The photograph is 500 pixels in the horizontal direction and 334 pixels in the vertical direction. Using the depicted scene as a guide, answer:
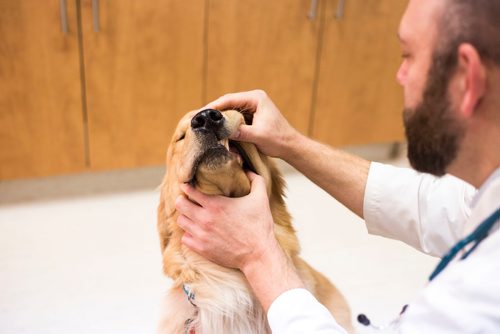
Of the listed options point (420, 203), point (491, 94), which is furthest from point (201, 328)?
point (491, 94)

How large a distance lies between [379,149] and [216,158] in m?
2.92

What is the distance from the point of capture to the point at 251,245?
4.06 feet

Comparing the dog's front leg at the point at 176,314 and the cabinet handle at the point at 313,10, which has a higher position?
the cabinet handle at the point at 313,10

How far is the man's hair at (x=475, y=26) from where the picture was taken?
82 centimetres

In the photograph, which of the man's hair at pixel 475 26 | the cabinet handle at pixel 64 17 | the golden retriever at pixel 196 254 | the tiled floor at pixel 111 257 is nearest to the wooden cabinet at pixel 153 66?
the cabinet handle at pixel 64 17

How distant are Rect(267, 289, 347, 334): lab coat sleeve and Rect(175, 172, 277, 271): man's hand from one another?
147 mm

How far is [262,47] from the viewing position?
3.10m

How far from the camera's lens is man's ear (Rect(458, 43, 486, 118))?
0.84 m

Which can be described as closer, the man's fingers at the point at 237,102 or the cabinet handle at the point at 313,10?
the man's fingers at the point at 237,102

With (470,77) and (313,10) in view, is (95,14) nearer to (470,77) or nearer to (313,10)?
(313,10)

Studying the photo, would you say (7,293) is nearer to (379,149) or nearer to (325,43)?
(325,43)

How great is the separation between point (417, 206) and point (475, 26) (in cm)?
75

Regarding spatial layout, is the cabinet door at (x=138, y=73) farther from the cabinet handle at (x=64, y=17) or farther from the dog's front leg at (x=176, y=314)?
the dog's front leg at (x=176, y=314)

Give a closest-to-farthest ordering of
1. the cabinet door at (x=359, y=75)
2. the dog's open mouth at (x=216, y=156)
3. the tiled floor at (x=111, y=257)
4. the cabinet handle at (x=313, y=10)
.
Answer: the dog's open mouth at (x=216, y=156)
the tiled floor at (x=111, y=257)
the cabinet handle at (x=313, y=10)
the cabinet door at (x=359, y=75)
